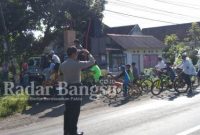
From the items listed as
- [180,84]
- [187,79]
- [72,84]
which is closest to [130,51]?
[180,84]

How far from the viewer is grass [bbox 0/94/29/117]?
1360 cm

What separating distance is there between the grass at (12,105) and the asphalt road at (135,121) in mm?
1894

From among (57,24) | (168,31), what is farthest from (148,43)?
(168,31)

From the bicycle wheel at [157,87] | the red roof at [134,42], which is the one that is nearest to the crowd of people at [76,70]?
the bicycle wheel at [157,87]

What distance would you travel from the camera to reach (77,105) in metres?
8.19

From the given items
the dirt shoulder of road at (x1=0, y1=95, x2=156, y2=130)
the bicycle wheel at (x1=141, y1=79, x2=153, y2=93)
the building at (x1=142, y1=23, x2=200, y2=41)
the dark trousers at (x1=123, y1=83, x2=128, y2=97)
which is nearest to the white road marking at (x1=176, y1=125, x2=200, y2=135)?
the dirt shoulder of road at (x1=0, y1=95, x2=156, y2=130)

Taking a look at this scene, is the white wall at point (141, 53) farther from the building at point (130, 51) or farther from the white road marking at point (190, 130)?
Answer: the white road marking at point (190, 130)

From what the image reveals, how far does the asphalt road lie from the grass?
1894 millimetres

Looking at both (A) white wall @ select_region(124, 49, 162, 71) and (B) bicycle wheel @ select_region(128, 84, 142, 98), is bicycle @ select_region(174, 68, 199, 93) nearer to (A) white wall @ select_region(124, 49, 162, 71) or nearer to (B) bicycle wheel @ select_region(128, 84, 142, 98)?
(B) bicycle wheel @ select_region(128, 84, 142, 98)

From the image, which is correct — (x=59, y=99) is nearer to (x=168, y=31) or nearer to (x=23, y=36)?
(x=23, y=36)

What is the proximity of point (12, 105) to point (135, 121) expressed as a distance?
5.06 meters

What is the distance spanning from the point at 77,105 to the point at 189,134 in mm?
2639

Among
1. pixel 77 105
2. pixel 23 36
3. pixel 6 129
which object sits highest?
pixel 23 36

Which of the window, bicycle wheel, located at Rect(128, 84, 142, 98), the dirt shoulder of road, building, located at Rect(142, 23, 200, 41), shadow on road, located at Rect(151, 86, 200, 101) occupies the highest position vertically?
building, located at Rect(142, 23, 200, 41)
